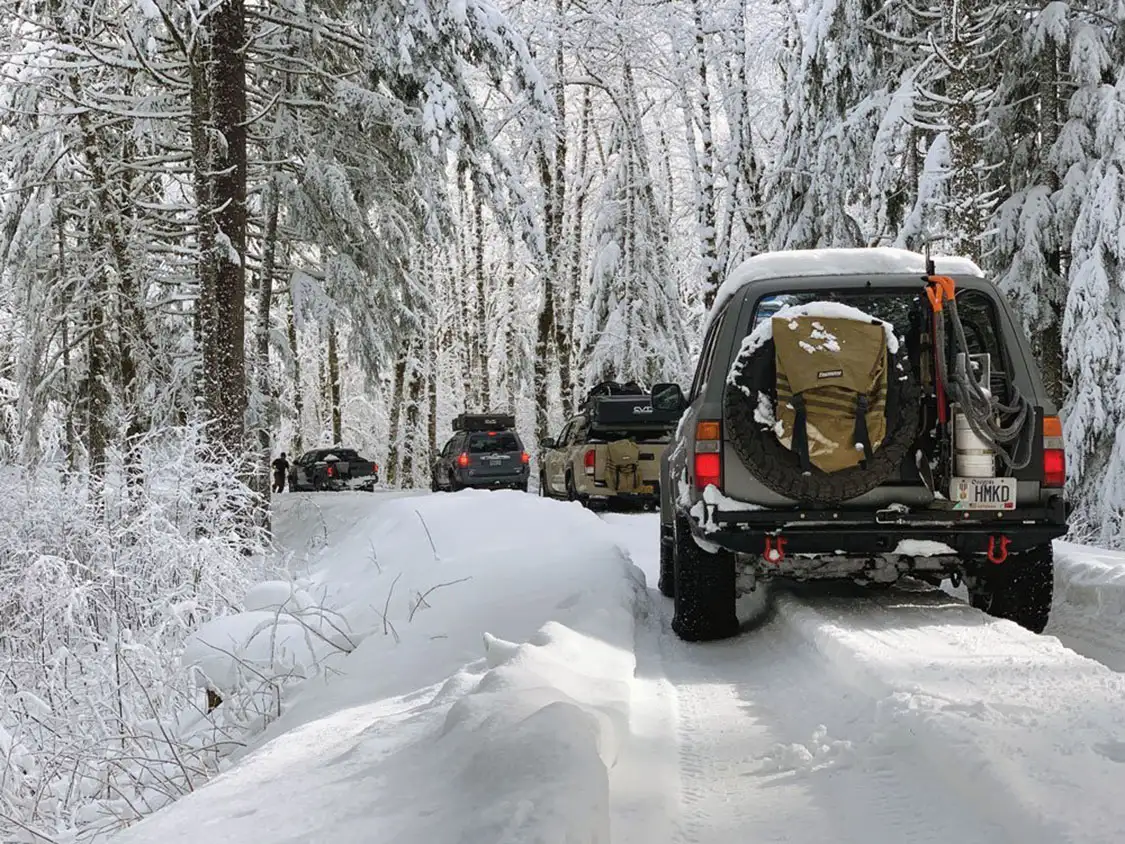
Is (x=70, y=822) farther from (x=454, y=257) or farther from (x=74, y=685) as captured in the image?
(x=454, y=257)

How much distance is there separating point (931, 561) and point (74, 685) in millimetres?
5661

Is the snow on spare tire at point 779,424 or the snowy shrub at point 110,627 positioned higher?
the snow on spare tire at point 779,424

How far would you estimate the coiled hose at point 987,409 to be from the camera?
542cm

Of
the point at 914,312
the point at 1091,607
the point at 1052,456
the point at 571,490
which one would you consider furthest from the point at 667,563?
the point at 571,490

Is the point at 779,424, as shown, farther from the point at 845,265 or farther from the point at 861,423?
the point at 845,265

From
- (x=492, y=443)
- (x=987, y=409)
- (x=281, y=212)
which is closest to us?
(x=987, y=409)

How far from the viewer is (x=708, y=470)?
5.71 m

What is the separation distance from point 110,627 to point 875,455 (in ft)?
19.1

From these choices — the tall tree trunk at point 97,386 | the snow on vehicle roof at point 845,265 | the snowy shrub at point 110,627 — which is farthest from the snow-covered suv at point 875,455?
the tall tree trunk at point 97,386

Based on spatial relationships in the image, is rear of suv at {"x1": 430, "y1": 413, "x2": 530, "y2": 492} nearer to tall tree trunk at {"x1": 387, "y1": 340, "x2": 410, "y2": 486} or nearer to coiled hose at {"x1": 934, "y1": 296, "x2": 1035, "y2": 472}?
tall tree trunk at {"x1": 387, "y1": 340, "x2": 410, "y2": 486}

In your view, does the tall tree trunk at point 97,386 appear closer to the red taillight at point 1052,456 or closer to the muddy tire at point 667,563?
the muddy tire at point 667,563

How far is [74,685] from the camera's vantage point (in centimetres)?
692

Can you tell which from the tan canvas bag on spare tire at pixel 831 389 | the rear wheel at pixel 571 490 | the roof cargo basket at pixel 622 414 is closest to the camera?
the tan canvas bag on spare tire at pixel 831 389

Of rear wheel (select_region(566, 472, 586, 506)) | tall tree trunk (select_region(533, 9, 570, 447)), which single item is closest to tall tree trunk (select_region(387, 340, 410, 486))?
tall tree trunk (select_region(533, 9, 570, 447))
